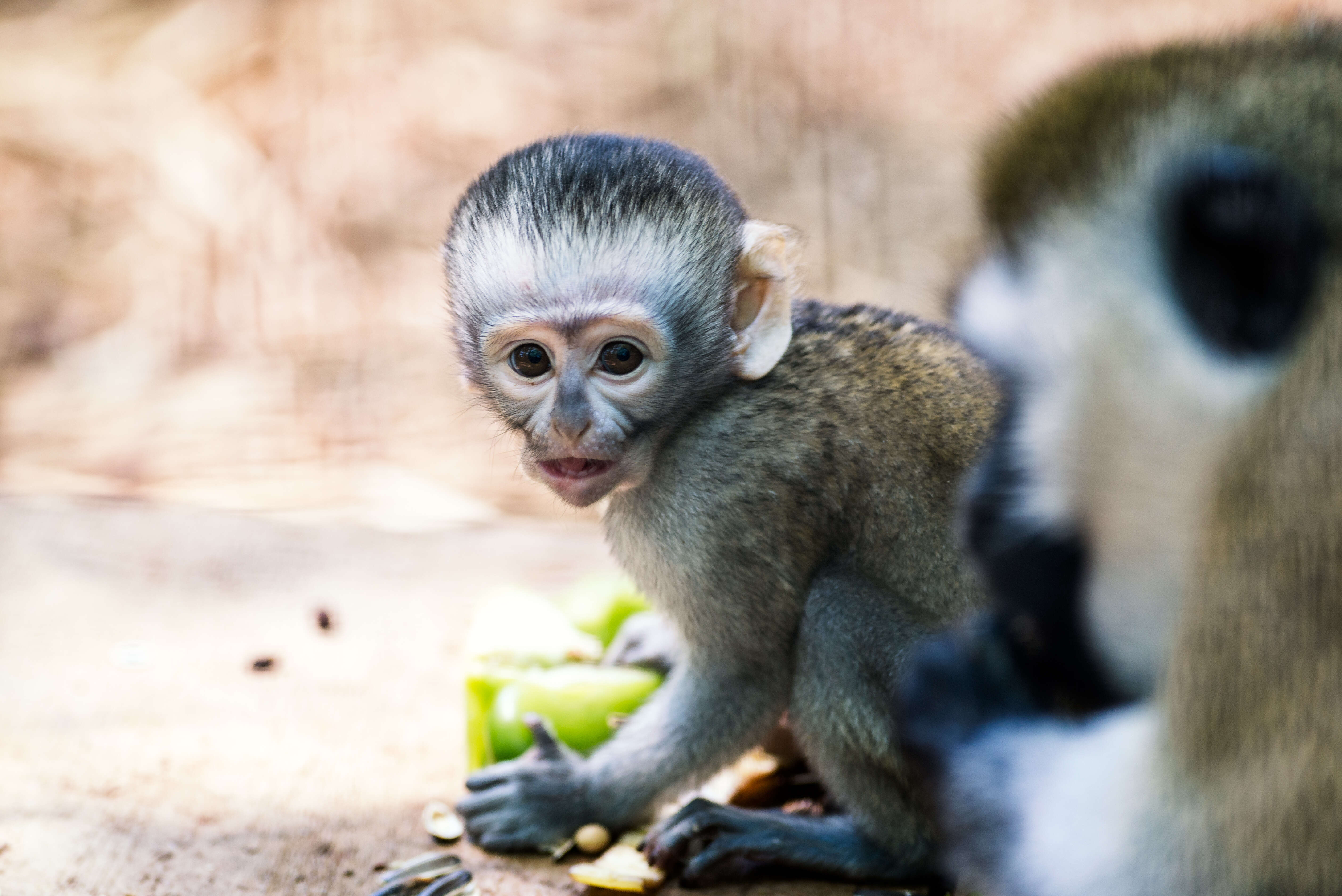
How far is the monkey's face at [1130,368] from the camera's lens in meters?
1.63

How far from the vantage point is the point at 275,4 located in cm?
867

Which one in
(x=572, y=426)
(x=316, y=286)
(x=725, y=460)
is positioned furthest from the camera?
(x=316, y=286)

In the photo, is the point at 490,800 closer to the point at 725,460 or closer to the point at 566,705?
the point at 566,705

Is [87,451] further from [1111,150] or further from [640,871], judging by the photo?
[1111,150]

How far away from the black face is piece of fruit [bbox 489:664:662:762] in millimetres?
2251

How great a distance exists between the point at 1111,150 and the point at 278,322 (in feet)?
21.1

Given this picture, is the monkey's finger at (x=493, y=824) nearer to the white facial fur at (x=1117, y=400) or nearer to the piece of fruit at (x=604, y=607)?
the piece of fruit at (x=604, y=607)

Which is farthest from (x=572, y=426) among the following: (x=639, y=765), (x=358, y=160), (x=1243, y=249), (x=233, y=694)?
(x=358, y=160)

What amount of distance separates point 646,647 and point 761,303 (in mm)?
1173

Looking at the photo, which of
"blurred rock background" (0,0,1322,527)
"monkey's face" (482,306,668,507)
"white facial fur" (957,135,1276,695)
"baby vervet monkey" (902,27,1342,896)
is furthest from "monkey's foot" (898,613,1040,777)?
"blurred rock background" (0,0,1322,527)

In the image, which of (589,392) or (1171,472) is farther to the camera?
(589,392)

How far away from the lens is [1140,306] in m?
1.70

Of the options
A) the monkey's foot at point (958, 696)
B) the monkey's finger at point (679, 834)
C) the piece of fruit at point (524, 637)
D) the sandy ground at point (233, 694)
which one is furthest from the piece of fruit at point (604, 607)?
the monkey's foot at point (958, 696)

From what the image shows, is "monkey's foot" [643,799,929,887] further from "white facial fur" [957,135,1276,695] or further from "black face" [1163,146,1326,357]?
"black face" [1163,146,1326,357]
